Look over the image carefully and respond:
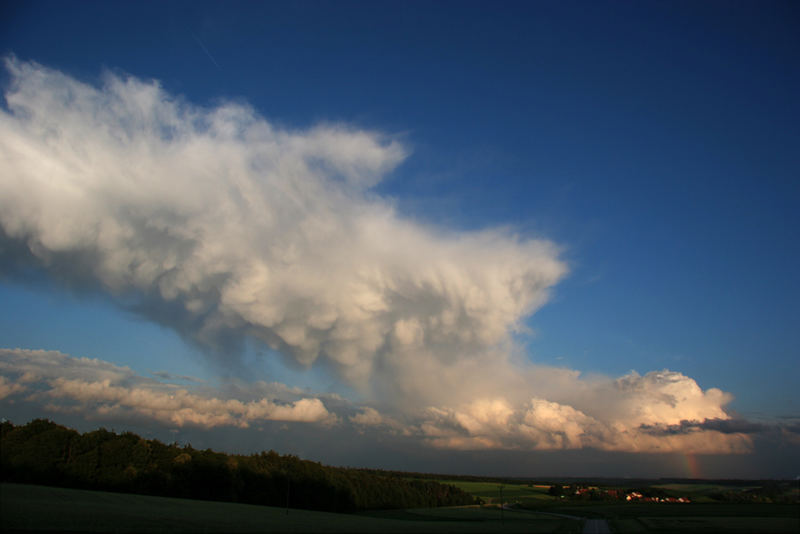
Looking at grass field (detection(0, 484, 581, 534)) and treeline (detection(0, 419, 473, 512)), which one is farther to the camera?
treeline (detection(0, 419, 473, 512))

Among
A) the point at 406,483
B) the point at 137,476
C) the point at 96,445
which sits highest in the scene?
the point at 96,445

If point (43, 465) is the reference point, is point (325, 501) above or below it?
below

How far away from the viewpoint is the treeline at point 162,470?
8831cm

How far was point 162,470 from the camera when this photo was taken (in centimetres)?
10294

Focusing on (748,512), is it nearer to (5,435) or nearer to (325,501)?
(325,501)

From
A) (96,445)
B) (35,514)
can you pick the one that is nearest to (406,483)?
(96,445)

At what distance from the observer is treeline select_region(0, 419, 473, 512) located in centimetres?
8831

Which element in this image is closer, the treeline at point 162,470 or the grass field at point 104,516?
the grass field at point 104,516

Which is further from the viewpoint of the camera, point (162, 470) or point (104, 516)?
point (162, 470)

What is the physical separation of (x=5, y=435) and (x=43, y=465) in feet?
30.9

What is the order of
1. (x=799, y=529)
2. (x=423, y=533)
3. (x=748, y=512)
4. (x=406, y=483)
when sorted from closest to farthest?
(x=423, y=533)
(x=799, y=529)
(x=748, y=512)
(x=406, y=483)

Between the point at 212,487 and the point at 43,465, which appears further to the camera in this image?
the point at 212,487

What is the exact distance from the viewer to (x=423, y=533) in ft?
231

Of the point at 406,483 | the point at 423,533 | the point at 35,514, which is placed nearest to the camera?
the point at 35,514
